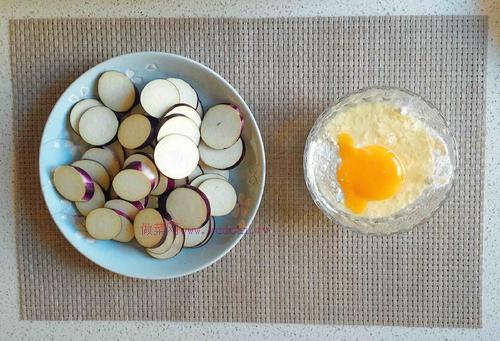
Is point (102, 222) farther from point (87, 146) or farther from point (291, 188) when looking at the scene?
point (291, 188)

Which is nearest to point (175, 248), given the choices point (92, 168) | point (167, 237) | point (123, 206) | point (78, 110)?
point (167, 237)

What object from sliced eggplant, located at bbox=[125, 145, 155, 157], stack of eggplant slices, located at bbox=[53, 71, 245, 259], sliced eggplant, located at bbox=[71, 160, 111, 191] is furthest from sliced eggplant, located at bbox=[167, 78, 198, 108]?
sliced eggplant, located at bbox=[71, 160, 111, 191]

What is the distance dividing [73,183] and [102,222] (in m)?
0.10

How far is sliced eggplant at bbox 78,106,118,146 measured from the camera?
1.06 metres

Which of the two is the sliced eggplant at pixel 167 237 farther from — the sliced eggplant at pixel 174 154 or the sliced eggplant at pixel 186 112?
the sliced eggplant at pixel 186 112

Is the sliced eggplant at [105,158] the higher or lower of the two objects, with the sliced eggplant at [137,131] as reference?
lower

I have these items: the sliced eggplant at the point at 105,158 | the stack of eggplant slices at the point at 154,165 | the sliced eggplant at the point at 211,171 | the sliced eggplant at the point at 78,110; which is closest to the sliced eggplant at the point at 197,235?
the stack of eggplant slices at the point at 154,165

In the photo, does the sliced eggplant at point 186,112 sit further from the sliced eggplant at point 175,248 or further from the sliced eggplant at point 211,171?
the sliced eggplant at point 175,248

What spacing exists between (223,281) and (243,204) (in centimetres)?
19

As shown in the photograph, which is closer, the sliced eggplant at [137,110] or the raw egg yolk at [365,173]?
the raw egg yolk at [365,173]

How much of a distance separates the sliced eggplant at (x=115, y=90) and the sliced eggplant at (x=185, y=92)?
89mm

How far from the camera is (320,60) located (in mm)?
1102

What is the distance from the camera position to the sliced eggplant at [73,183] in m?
1.04

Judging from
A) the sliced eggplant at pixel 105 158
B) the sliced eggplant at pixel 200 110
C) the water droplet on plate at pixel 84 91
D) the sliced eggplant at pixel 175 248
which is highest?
the water droplet on plate at pixel 84 91
